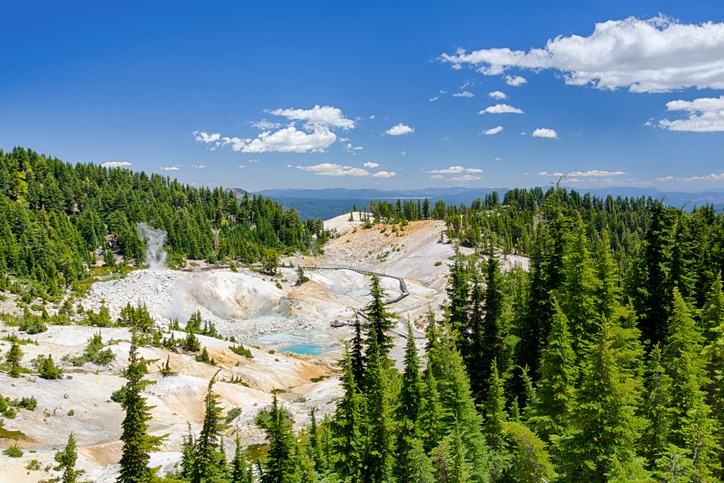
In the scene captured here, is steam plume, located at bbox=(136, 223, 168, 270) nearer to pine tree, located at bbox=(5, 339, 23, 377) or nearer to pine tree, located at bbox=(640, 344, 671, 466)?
pine tree, located at bbox=(5, 339, 23, 377)

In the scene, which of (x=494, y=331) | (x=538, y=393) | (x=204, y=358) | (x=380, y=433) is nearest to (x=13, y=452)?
(x=380, y=433)

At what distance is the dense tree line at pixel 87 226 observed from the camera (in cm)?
10425

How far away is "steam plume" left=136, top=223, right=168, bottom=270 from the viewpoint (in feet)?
467

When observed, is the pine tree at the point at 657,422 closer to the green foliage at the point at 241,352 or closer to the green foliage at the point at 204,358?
the green foliage at the point at 204,358

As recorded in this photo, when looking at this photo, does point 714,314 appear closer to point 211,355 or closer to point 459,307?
point 459,307

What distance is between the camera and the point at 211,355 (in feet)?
208

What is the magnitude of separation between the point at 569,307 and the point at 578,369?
4.82 metres

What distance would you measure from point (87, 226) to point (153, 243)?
770 inches

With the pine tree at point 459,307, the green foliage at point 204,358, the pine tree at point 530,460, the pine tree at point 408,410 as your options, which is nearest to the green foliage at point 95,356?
the green foliage at point 204,358

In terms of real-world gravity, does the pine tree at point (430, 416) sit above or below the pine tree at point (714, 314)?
below

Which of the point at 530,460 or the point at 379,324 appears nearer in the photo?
the point at 530,460

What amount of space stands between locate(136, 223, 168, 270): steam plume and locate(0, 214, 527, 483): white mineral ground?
107 ft

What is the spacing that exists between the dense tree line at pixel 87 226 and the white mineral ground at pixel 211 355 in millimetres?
18850

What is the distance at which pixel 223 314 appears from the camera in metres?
106
